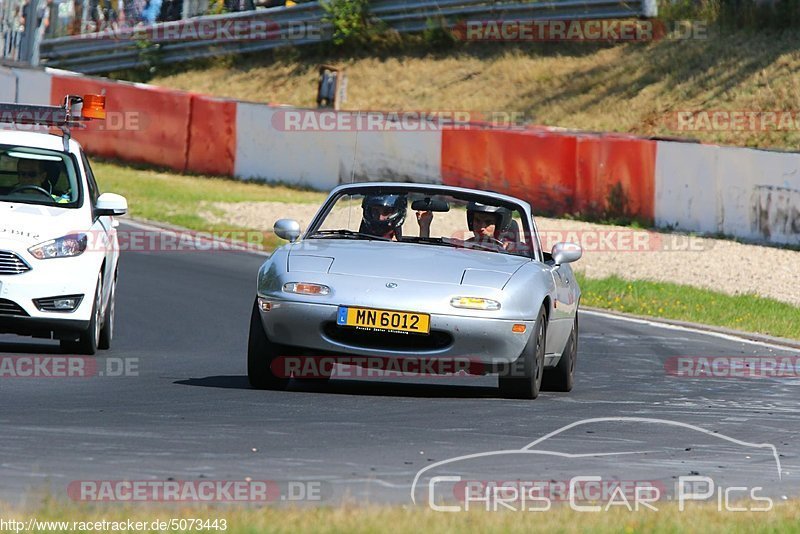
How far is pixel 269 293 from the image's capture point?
9.07 metres

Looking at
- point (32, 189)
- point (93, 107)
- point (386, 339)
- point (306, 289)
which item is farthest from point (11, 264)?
point (386, 339)

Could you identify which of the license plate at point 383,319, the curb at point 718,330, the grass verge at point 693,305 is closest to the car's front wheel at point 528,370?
the license plate at point 383,319

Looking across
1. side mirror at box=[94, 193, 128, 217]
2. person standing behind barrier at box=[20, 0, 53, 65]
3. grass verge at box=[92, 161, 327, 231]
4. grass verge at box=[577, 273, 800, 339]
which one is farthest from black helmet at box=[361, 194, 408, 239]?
person standing behind barrier at box=[20, 0, 53, 65]

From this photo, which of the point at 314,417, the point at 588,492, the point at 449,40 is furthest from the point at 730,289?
the point at 449,40

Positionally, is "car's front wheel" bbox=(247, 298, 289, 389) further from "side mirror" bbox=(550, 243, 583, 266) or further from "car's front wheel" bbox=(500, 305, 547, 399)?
"side mirror" bbox=(550, 243, 583, 266)

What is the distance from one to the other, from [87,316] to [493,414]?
3.58 meters

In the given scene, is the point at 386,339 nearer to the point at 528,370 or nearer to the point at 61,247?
the point at 528,370

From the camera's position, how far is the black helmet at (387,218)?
1016cm

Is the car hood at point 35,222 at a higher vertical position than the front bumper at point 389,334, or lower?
higher

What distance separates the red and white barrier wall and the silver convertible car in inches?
286

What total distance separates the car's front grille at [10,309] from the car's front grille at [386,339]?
2.82m

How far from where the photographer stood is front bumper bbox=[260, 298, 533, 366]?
349 inches

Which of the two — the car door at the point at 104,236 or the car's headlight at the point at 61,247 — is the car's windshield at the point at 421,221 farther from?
the car door at the point at 104,236

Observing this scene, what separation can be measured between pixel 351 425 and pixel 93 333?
3831 mm
